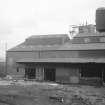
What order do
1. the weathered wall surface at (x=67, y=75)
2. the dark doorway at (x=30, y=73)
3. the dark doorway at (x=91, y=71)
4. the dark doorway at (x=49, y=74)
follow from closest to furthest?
the dark doorway at (x=91, y=71) < the weathered wall surface at (x=67, y=75) < the dark doorway at (x=49, y=74) < the dark doorway at (x=30, y=73)

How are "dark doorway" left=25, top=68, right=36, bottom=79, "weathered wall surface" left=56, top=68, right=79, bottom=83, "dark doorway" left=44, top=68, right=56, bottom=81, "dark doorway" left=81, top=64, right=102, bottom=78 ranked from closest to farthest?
"dark doorway" left=81, top=64, right=102, bottom=78 < "weathered wall surface" left=56, top=68, right=79, bottom=83 < "dark doorway" left=44, top=68, right=56, bottom=81 < "dark doorway" left=25, top=68, right=36, bottom=79

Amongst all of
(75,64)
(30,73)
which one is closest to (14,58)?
(30,73)

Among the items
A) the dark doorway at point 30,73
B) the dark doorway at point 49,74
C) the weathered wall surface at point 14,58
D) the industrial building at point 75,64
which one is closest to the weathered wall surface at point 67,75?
the industrial building at point 75,64

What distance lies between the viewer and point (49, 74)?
2695 centimetres

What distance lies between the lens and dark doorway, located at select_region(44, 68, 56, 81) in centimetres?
2661

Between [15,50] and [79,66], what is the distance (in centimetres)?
1614

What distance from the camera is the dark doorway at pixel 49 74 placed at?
26.6 m

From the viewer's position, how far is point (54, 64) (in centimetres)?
2609

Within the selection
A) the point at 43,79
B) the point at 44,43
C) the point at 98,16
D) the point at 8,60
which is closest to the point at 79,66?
the point at 43,79

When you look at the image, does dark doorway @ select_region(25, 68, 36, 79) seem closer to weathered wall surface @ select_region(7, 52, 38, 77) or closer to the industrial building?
the industrial building

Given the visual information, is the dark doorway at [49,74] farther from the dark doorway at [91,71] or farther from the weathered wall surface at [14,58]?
the weathered wall surface at [14,58]

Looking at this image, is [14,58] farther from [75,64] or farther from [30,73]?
[75,64]

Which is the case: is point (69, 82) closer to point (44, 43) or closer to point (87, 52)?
point (87, 52)

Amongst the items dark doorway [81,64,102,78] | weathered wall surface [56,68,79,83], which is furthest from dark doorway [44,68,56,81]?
dark doorway [81,64,102,78]
